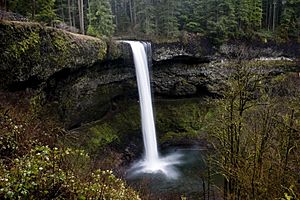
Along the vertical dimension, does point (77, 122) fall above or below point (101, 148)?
above

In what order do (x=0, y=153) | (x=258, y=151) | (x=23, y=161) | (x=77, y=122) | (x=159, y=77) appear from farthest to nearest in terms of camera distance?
1. (x=159, y=77)
2. (x=77, y=122)
3. (x=258, y=151)
4. (x=0, y=153)
5. (x=23, y=161)

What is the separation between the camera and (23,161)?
646cm

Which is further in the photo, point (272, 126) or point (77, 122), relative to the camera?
point (77, 122)

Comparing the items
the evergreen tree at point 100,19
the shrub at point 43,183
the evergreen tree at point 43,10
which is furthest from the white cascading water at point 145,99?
the shrub at point 43,183

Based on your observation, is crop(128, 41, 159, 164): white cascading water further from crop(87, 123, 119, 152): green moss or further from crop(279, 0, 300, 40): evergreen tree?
crop(279, 0, 300, 40): evergreen tree

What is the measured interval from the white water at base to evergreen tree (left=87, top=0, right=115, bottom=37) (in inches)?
294

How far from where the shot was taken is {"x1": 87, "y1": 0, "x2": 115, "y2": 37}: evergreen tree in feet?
109

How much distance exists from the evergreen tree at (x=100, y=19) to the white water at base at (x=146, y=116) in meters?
7.47

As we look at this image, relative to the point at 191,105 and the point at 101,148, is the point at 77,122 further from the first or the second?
the point at 191,105

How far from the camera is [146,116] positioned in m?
27.9

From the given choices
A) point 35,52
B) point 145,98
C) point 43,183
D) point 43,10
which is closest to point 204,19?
point 145,98

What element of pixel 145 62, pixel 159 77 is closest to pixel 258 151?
pixel 145 62

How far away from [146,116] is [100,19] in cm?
1274

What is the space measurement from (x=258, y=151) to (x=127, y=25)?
3262 centimetres
